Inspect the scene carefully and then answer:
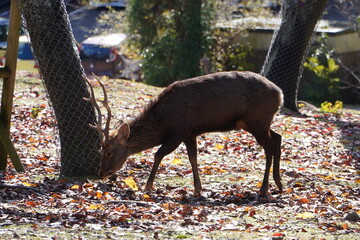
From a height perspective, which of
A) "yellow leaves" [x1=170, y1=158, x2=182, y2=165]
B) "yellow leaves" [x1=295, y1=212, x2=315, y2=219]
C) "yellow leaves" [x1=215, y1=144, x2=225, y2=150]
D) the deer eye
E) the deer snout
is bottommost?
"yellow leaves" [x1=215, y1=144, x2=225, y2=150]

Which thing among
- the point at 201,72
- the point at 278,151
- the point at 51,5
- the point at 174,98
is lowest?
the point at 201,72

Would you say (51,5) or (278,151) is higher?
(51,5)

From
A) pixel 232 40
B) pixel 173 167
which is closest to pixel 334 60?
pixel 232 40

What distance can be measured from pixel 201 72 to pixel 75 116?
1454 centimetres

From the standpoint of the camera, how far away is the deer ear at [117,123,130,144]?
9347 mm

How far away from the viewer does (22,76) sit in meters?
18.2

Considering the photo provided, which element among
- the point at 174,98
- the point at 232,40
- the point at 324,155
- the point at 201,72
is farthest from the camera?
the point at 232,40

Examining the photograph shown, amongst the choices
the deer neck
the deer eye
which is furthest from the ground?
the deer neck

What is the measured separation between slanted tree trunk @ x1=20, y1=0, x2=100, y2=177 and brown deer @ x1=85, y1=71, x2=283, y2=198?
0.44m

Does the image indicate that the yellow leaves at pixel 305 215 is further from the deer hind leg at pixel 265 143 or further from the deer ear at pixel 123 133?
the deer ear at pixel 123 133

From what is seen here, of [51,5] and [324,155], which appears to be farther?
[324,155]

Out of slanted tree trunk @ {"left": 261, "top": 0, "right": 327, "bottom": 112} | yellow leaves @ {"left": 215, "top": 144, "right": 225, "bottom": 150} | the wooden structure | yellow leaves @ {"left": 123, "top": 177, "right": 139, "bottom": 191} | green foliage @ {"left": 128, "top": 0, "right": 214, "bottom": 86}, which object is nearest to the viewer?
yellow leaves @ {"left": 123, "top": 177, "right": 139, "bottom": 191}

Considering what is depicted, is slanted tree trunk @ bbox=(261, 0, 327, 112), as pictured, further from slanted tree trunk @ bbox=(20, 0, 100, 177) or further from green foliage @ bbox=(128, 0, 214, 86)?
green foliage @ bbox=(128, 0, 214, 86)

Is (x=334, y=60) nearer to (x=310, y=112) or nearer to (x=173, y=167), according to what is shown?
(x=310, y=112)
